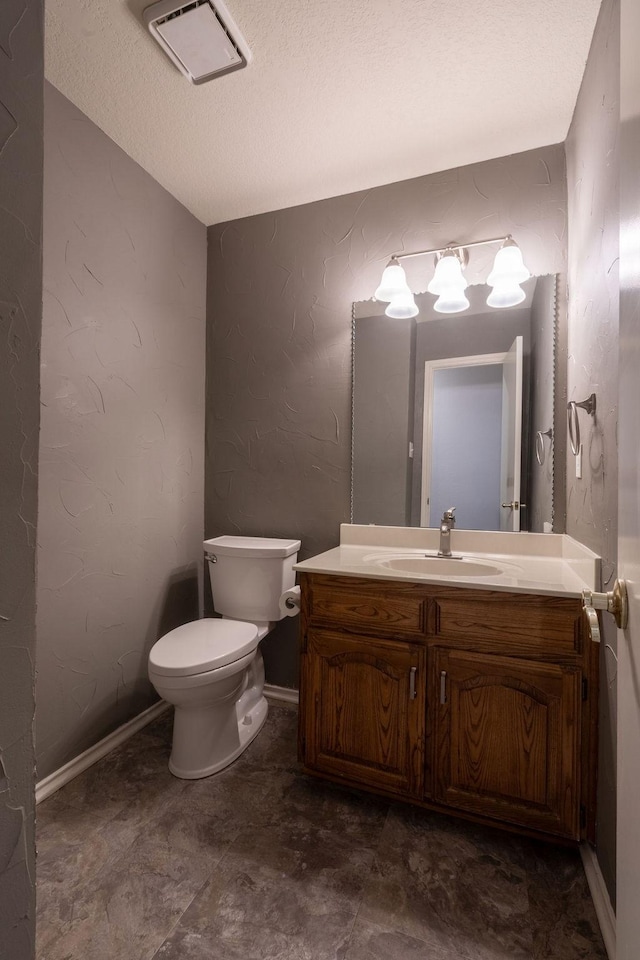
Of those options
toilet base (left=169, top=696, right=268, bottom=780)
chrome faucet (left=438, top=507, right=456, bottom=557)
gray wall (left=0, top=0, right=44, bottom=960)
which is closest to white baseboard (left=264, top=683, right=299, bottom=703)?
toilet base (left=169, top=696, right=268, bottom=780)

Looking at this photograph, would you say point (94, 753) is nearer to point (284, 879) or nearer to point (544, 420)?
point (284, 879)

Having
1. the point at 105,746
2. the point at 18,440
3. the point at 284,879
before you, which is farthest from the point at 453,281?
the point at 105,746

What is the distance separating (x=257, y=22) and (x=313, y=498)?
1.68m

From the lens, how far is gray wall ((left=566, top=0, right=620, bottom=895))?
1146 mm

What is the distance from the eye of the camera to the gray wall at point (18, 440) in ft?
1.53

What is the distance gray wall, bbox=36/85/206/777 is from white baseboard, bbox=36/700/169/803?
0.10ft

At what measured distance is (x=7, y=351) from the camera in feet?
1.55

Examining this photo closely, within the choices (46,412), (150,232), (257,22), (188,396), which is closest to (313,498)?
(188,396)

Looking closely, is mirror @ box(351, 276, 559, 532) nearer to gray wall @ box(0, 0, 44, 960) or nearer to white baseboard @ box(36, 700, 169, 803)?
white baseboard @ box(36, 700, 169, 803)

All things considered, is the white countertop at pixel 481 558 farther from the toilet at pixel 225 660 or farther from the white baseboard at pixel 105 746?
the white baseboard at pixel 105 746

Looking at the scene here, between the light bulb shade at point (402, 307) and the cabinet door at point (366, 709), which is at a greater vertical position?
the light bulb shade at point (402, 307)

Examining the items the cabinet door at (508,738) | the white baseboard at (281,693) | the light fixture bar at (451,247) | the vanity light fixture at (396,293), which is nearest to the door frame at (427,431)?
the vanity light fixture at (396,293)

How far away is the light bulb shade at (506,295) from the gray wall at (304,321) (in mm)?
130

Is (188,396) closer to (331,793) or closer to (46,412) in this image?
(46,412)
